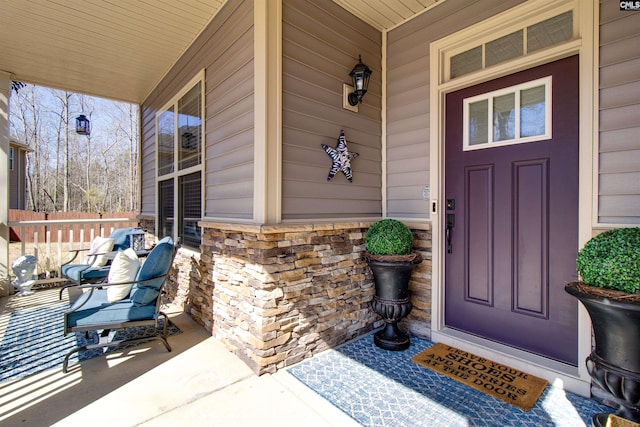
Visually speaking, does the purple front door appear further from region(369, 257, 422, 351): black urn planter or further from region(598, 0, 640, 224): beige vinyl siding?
region(369, 257, 422, 351): black urn planter

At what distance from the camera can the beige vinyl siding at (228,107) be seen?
270cm

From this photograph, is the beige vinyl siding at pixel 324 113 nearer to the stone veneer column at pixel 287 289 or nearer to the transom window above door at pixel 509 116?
the stone veneer column at pixel 287 289

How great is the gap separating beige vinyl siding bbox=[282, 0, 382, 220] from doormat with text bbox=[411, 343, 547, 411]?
1.43m

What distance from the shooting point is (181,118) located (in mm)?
4262

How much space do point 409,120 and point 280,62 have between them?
1.41m

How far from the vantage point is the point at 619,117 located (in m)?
2.00

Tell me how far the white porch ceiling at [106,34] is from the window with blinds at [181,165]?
0.62 metres

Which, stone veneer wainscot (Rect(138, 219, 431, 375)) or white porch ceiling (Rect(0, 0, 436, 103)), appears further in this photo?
white porch ceiling (Rect(0, 0, 436, 103))

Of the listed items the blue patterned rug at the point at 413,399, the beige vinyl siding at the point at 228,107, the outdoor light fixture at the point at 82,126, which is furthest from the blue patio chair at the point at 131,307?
the outdoor light fixture at the point at 82,126

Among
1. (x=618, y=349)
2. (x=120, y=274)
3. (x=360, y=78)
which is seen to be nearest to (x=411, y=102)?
(x=360, y=78)

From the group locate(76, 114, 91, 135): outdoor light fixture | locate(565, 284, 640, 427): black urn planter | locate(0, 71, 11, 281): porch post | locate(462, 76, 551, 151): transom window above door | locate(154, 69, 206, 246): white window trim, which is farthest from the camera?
locate(76, 114, 91, 135): outdoor light fixture

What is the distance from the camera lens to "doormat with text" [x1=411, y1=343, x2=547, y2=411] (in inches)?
81.4

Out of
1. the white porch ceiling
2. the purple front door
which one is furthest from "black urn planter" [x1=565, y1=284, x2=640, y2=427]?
the white porch ceiling

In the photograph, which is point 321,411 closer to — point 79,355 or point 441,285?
point 441,285
